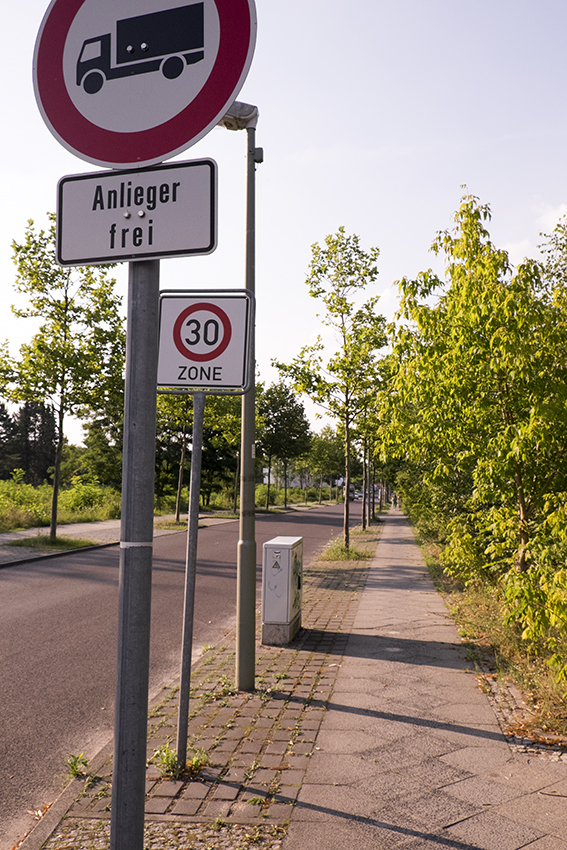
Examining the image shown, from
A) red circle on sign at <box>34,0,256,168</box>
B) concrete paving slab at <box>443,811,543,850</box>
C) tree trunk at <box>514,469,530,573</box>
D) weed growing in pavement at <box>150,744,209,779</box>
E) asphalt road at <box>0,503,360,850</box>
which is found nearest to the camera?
red circle on sign at <box>34,0,256,168</box>

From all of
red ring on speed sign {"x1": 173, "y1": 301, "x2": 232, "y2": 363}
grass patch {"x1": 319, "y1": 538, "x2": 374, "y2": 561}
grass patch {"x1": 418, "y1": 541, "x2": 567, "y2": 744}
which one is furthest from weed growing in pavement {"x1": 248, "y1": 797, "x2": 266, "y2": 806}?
grass patch {"x1": 319, "y1": 538, "x2": 374, "y2": 561}

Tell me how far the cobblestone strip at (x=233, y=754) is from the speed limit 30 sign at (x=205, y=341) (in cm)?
229

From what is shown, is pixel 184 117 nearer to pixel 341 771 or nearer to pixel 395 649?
pixel 341 771

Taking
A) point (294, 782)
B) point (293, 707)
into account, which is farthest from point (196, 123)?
point (293, 707)

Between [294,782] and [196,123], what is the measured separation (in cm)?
360

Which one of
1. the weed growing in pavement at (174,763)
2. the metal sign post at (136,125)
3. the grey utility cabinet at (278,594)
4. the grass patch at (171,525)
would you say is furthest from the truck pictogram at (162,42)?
the grass patch at (171,525)

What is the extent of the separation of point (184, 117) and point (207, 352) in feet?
8.17

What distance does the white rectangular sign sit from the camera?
1.81 m

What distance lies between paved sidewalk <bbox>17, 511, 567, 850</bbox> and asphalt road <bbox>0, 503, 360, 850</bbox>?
39 cm

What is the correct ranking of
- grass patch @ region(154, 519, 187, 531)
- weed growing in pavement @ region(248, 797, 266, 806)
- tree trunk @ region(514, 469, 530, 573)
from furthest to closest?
grass patch @ region(154, 519, 187, 531) < tree trunk @ region(514, 469, 530, 573) < weed growing in pavement @ region(248, 797, 266, 806)

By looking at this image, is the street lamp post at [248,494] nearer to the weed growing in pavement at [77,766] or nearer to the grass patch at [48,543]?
the weed growing in pavement at [77,766]

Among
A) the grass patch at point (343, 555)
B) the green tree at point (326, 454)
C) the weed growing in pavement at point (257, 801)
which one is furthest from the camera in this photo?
the green tree at point (326, 454)

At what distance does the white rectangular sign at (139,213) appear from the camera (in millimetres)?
1808

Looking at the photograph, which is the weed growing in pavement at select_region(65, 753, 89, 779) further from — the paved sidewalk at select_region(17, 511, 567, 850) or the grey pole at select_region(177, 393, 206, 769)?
the grey pole at select_region(177, 393, 206, 769)
